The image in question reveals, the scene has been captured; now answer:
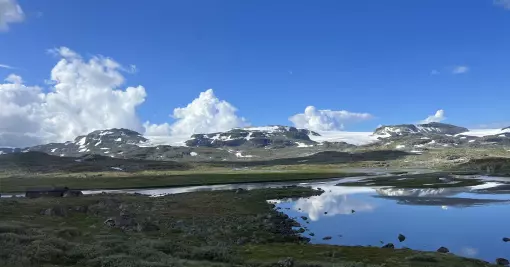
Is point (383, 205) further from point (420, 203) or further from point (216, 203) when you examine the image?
point (216, 203)

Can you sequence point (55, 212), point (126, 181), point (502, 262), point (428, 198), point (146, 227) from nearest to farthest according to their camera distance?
point (502, 262), point (146, 227), point (55, 212), point (428, 198), point (126, 181)

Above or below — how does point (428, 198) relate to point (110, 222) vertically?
below

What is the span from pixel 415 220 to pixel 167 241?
3668cm

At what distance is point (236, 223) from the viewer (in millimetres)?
55969

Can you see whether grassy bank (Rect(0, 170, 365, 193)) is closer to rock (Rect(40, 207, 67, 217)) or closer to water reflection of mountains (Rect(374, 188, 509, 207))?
water reflection of mountains (Rect(374, 188, 509, 207))

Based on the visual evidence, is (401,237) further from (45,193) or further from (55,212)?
(45,193)

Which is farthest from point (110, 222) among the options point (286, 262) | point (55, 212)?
point (286, 262)

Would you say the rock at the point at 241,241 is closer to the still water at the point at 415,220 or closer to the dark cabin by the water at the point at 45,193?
the still water at the point at 415,220

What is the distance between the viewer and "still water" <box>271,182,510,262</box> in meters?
44.9

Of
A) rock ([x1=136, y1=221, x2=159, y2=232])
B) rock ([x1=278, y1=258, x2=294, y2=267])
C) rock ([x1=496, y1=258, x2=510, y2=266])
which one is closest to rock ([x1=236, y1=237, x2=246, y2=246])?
rock ([x1=278, y1=258, x2=294, y2=267])

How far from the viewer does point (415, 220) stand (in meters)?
→ 59.2

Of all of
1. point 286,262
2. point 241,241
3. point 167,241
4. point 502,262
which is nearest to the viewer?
point 286,262

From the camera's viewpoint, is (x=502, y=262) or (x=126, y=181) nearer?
(x=502, y=262)

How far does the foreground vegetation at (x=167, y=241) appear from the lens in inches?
1147
